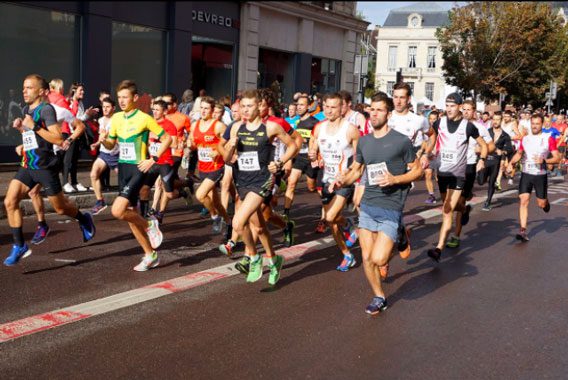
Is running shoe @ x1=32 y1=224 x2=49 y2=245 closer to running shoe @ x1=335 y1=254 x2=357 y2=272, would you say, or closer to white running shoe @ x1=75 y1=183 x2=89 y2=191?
running shoe @ x1=335 y1=254 x2=357 y2=272

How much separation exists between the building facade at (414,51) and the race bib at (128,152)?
66003 millimetres

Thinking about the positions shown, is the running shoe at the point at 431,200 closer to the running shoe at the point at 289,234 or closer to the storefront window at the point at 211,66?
the running shoe at the point at 289,234

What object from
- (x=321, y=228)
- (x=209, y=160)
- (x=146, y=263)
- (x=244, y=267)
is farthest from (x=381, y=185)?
(x=321, y=228)

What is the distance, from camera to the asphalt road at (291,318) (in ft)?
14.5

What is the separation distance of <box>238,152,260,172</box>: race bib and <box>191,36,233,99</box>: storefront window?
14130mm

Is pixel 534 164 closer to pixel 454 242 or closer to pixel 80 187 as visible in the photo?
pixel 454 242

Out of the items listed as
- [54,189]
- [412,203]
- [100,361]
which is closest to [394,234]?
[100,361]

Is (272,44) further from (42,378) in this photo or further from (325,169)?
(42,378)

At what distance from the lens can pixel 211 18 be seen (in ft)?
66.6

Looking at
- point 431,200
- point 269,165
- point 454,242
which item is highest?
point 269,165

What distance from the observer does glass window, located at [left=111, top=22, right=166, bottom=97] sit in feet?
56.7

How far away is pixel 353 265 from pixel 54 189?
3.27m

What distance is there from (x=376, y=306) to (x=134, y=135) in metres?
3.08

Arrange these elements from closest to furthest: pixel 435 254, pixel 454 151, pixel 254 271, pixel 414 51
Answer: pixel 254 271 < pixel 435 254 < pixel 454 151 < pixel 414 51
